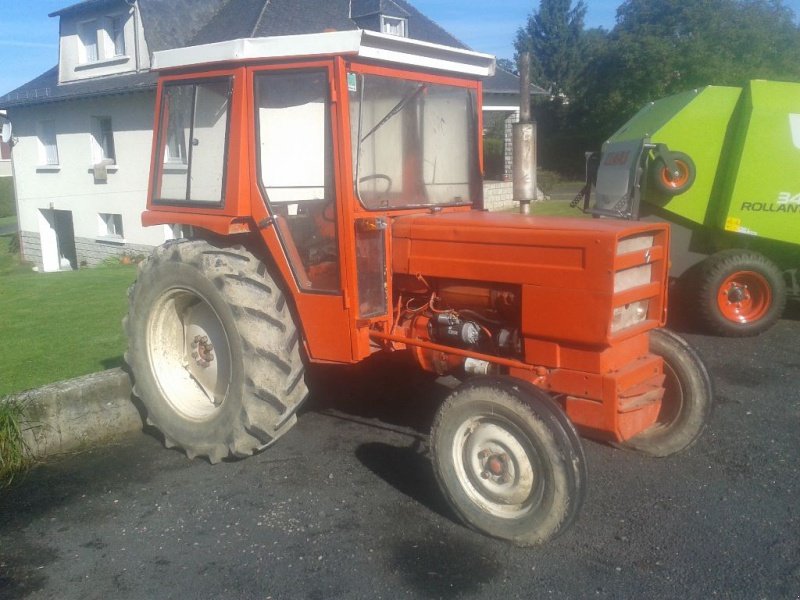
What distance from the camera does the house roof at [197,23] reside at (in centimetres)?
1666

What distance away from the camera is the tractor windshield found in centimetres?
436

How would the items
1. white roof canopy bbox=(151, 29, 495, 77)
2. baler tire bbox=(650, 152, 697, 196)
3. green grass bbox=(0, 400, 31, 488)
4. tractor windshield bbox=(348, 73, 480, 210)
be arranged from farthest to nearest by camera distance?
baler tire bbox=(650, 152, 697, 196) → green grass bbox=(0, 400, 31, 488) → tractor windshield bbox=(348, 73, 480, 210) → white roof canopy bbox=(151, 29, 495, 77)

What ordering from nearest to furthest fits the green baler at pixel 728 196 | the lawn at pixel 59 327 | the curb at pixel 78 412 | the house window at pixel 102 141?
the curb at pixel 78 412 < the lawn at pixel 59 327 < the green baler at pixel 728 196 < the house window at pixel 102 141

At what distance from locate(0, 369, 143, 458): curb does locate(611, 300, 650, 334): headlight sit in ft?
11.2

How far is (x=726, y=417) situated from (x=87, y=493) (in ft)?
14.1

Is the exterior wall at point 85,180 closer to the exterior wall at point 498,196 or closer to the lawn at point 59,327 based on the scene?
the lawn at point 59,327

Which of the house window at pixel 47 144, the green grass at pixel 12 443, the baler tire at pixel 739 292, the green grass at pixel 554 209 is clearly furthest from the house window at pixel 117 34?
the green grass at pixel 12 443

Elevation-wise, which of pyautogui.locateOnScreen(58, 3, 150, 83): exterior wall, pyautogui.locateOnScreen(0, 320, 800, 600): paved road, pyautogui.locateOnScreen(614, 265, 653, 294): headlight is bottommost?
pyautogui.locateOnScreen(0, 320, 800, 600): paved road

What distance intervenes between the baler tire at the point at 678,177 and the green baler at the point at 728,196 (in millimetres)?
10

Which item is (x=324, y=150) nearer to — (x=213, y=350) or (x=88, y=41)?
(x=213, y=350)

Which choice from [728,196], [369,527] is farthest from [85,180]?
[369,527]

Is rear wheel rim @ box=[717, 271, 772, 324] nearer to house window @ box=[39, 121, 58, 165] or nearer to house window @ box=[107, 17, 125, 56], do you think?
house window @ box=[107, 17, 125, 56]

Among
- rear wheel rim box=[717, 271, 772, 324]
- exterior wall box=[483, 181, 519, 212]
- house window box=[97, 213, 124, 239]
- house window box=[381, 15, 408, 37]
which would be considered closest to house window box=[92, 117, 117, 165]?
house window box=[97, 213, 124, 239]

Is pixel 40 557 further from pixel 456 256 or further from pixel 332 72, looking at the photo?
pixel 332 72
